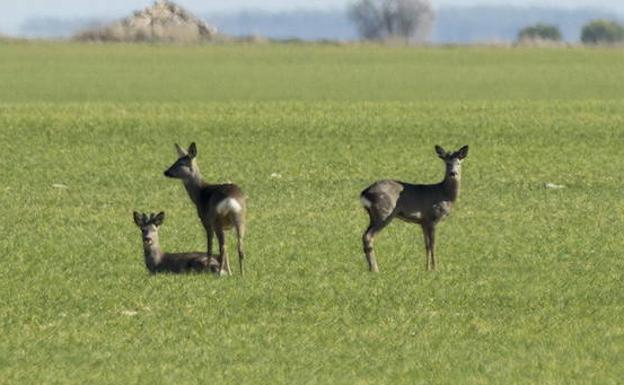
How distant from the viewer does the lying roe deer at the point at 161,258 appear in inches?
711

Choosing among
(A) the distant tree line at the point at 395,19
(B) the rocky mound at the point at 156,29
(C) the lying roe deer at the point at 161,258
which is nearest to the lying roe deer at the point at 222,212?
(C) the lying roe deer at the point at 161,258

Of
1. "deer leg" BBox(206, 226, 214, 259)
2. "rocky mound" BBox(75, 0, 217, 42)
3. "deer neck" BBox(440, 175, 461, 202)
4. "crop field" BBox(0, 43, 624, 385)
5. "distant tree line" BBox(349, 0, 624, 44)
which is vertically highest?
"deer neck" BBox(440, 175, 461, 202)

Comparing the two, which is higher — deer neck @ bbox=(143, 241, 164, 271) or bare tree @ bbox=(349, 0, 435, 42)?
deer neck @ bbox=(143, 241, 164, 271)

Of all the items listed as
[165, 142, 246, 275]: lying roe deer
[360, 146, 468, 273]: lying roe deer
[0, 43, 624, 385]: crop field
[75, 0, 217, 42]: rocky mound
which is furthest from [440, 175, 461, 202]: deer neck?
[75, 0, 217, 42]: rocky mound

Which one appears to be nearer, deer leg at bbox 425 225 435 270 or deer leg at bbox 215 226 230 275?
deer leg at bbox 215 226 230 275

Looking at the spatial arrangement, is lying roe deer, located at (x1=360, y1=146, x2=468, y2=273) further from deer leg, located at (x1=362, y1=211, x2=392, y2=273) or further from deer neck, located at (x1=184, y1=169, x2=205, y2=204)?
deer neck, located at (x1=184, y1=169, x2=205, y2=204)

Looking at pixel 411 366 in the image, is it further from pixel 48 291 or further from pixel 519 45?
pixel 519 45

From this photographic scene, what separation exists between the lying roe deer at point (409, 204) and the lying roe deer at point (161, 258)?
1.53 meters

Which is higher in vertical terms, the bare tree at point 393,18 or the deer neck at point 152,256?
the deer neck at point 152,256

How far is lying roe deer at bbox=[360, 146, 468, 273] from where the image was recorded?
18234mm

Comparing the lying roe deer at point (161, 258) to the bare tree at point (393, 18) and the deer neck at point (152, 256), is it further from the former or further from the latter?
the bare tree at point (393, 18)

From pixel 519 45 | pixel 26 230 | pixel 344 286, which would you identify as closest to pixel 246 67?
pixel 519 45

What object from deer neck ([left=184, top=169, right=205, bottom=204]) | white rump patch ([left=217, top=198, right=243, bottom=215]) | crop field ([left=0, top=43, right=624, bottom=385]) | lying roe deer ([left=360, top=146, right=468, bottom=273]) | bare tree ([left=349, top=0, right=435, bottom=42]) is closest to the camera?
crop field ([left=0, top=43, right=624, bottom=385])

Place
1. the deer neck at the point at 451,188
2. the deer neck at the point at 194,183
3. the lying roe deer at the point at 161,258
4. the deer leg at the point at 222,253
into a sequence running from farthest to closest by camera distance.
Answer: the deer neck at the point at 451,188, the deer neck at the point at 194,183, the lying roe deer at the point at 161,258, the deer leg at the point at 222,253
